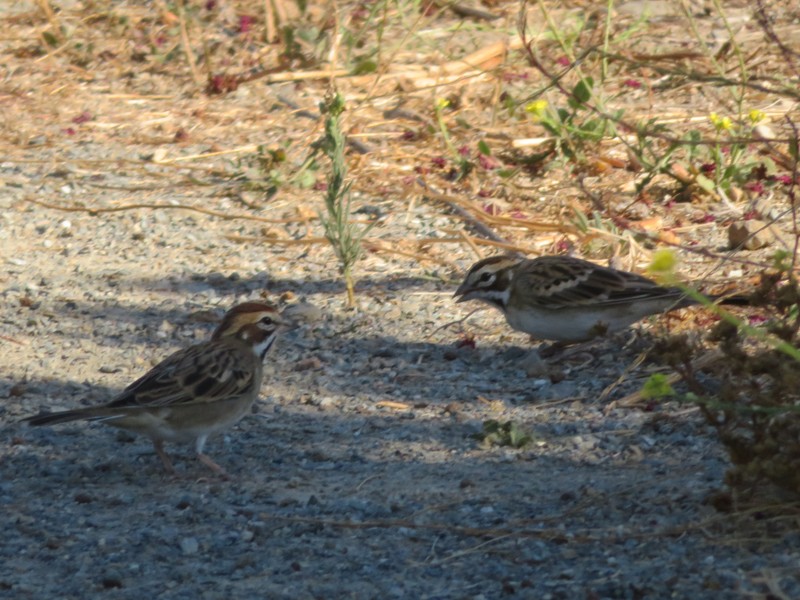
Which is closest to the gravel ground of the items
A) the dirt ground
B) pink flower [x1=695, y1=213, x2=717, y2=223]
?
the dirt ground

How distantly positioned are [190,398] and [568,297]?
2306 millimetres

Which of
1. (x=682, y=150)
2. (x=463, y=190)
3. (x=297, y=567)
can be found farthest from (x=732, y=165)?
(x=297, y=567)

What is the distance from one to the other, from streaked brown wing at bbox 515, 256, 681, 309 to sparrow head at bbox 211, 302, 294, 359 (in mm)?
1466

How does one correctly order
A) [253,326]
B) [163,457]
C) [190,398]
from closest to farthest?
[190,398]
[163,457]
[253,326]

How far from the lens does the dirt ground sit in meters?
4.95

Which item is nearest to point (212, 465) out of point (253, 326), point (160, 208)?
point (253, 326)

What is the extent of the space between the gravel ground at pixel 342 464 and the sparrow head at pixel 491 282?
0.97ft

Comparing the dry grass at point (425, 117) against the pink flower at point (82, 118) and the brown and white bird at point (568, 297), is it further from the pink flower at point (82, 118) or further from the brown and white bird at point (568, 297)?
the brown and white bird at point (568, 297)

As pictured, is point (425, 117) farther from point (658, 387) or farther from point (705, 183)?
point (658, 387)

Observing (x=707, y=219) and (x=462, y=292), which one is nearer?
(x=462, y=292)

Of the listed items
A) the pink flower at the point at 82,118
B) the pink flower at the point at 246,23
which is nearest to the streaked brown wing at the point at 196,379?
the pink flower at the point at 82,118

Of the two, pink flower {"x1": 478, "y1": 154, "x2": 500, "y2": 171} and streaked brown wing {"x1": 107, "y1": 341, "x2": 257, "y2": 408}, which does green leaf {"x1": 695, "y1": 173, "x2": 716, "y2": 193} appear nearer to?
pink flower {"x1": 478, "y1": 154, "x2": 500, "y2": 171}

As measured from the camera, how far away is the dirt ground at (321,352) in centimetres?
495

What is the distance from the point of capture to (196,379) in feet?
20.5
